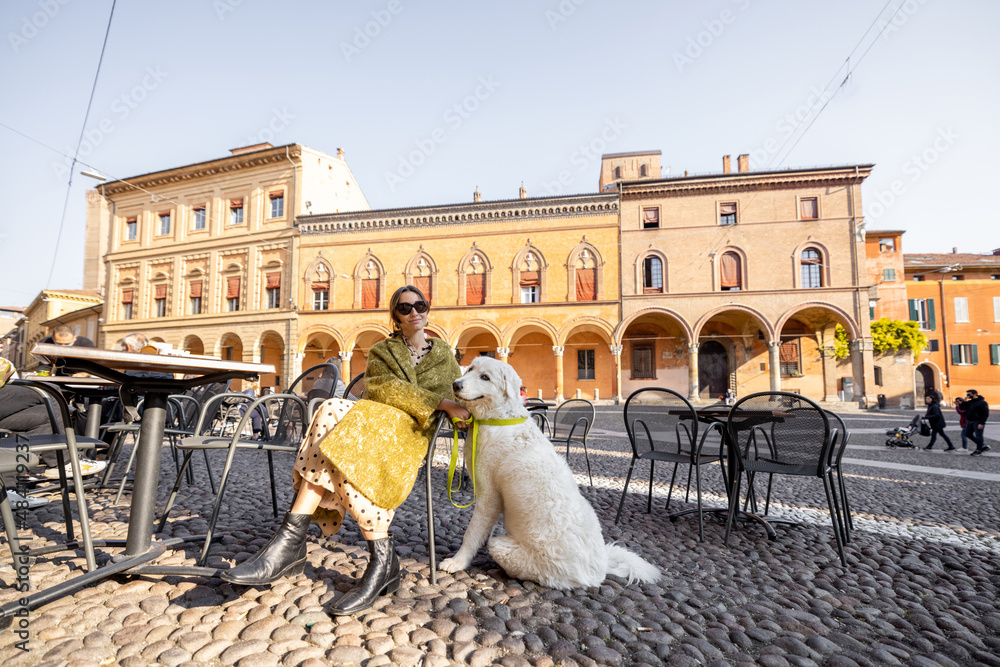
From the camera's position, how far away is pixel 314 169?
87.9 feet

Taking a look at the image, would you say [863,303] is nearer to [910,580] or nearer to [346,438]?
[910,580]

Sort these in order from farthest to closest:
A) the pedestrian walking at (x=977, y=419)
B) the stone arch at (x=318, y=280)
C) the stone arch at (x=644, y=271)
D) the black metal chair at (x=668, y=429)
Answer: the stone arch at (x=318, y=280)
the stone arch at (x=644, y=271)
the pedestrian walking at (x=977, y=419)
the black metal chair at (x=668, y=429)

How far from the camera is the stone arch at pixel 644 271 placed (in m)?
23.3

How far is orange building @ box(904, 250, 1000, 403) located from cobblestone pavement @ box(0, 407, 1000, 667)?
38131 millimetres

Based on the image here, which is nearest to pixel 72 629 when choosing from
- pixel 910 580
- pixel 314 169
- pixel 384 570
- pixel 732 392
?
pixel 384 570

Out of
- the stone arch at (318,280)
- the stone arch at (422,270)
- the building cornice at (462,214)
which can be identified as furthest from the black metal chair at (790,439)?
the stone arch at (318,280)

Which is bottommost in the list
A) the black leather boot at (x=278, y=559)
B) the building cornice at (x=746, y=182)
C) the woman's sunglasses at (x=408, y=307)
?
the black leather boot at (x=278, y=559)

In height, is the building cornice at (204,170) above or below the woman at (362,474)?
above

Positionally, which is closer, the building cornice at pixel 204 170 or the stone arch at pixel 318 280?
the stone arch at pixel 318 280

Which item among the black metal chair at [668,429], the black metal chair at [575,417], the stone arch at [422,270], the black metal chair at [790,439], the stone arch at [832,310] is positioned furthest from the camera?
the stone arch at [422,270]

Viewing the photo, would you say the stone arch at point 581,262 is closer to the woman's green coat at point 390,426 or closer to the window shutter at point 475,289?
the window shutter at point 475,289

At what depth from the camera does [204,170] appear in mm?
27109

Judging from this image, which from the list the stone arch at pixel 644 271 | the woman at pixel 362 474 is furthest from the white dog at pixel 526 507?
the stone arch at pixel 644 271

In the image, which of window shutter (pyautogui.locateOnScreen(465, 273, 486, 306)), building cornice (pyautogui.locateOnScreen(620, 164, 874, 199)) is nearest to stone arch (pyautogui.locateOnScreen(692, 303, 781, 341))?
building cornice (pyautogui.locateOnScreen(620, 164, 874, 199))
